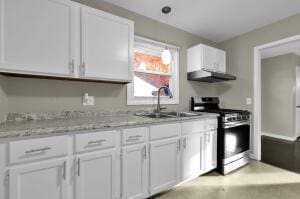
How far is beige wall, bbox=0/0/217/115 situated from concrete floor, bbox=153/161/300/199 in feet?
4.17

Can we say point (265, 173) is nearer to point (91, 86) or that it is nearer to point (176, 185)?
point (176, 185)

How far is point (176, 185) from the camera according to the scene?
Result: 2.02 m

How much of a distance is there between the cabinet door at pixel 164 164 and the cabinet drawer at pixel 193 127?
18cm

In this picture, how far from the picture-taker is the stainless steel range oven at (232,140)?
91.1 inches

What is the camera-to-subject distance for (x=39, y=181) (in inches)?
44.2

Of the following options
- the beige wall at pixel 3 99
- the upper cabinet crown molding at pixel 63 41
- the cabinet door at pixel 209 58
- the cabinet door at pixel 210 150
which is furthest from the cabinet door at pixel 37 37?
the cabinet door at pixel 209 58

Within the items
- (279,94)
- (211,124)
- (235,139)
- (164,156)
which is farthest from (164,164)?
(279,94)

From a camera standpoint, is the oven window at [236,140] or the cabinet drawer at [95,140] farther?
the oven window at [236,140]

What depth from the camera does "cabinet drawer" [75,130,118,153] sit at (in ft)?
4.16

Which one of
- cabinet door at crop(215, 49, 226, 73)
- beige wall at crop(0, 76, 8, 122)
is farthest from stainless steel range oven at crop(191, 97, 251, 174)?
beige wall at crop(0, 76, 8, 122)

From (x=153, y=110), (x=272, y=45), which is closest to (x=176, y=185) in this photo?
(x=153, y=110)

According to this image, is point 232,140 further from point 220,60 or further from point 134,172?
point 134,172

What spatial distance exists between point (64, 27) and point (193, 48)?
83.9 inches

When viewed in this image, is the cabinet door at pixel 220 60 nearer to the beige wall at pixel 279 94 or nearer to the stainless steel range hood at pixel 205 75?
the stainless steel range hood at pixel 205 75
